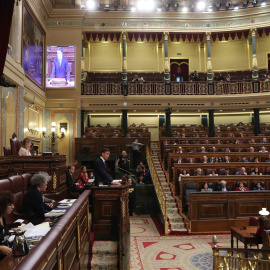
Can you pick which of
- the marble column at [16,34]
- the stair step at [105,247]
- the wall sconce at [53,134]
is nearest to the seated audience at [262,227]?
the stair step at [105,247]

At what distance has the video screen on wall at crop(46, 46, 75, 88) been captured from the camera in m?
14.6

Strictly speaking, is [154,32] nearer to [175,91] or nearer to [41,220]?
[175,91]

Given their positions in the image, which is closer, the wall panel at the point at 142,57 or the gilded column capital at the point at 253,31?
the gilded column capital at the point at 253,31

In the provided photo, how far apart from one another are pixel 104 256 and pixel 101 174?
1200 mm

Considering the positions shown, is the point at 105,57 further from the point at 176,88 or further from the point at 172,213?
the point at 172,213

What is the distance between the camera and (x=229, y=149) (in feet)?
39.9

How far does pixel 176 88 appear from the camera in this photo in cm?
1588

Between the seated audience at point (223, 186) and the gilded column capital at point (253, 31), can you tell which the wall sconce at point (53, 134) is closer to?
the seated audience at point (223, 186)

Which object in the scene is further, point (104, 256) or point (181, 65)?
point (181, 65)

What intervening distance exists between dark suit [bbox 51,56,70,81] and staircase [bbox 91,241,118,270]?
11.5m

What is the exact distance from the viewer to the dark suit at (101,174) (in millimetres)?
4906

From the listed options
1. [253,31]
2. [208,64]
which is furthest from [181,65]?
[253,31]

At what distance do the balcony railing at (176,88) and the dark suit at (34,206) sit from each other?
463 inches

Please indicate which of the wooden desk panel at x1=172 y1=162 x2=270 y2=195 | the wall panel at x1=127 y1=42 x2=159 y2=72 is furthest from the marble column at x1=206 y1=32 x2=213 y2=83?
the wooden desk panel at x1=172 y1=162 x2=270 y2=195
